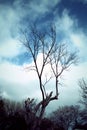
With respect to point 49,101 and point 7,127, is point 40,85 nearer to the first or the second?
point 49,101

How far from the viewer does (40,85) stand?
27.4 m

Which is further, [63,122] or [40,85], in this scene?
[63,122]

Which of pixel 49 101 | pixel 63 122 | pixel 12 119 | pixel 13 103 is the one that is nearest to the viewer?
pixel 49 101

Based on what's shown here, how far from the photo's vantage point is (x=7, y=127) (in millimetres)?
42906

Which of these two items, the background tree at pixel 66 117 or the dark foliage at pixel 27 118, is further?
the background tree at pixel 66 117

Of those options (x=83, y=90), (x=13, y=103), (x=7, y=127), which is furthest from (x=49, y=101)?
(x=13, y=103)

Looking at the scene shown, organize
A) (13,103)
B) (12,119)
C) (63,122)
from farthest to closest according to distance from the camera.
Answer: (63,122) → (13,103) → (12,119)

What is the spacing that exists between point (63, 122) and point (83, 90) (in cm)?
4256

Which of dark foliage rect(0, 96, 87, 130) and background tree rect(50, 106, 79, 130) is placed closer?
dark foliage rect(0, 96, 87, 130)

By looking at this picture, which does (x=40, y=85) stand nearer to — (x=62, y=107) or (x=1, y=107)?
(x=1, y=107)

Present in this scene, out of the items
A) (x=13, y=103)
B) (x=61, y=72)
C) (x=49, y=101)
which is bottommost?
(x=49, y=101)

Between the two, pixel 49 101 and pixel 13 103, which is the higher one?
pixel 13 103

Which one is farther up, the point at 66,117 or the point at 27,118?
the point at 66,117

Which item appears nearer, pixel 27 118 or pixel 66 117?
pixel 27 118
